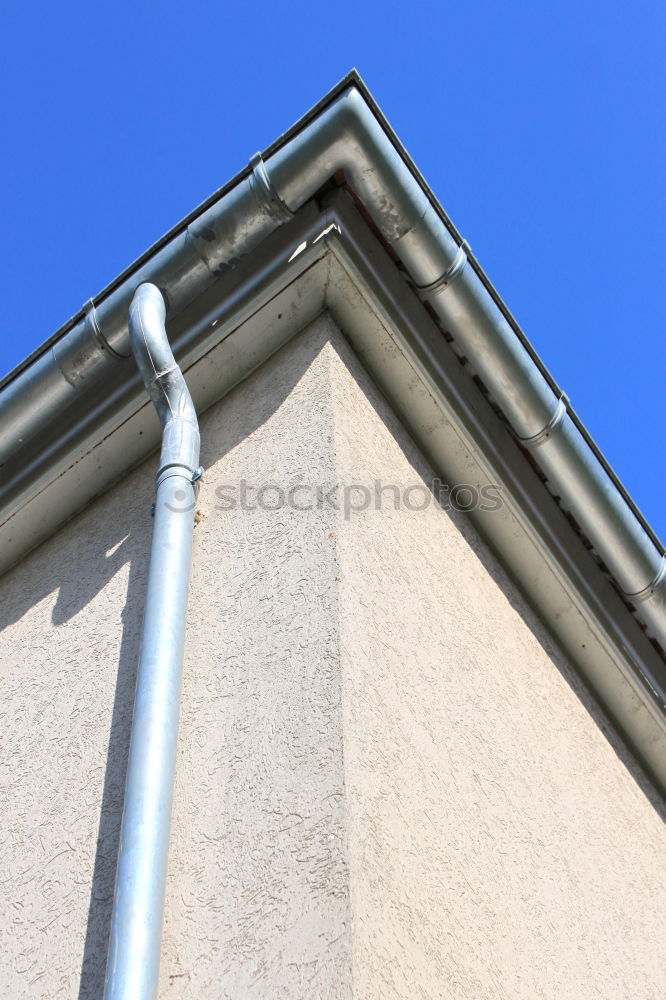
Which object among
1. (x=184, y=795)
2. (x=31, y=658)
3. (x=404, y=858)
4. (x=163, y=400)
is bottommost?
(x=404, y=858)

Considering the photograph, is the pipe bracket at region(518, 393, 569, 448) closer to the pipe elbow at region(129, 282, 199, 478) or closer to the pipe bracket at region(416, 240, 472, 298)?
the pipe bracket at region(416, 240, 472, 298)

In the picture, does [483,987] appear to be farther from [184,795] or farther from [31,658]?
[31,658]

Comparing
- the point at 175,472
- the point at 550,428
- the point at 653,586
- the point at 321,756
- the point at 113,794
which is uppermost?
the point at 550,428

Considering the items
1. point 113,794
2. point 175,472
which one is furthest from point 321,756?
point 175,472

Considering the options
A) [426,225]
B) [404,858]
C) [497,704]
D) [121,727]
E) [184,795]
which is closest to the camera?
[404,858]

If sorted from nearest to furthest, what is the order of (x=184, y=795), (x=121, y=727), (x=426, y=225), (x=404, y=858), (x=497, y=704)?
(x=404, y=858) < (x=184, y=795) < (x=121, y=727) < (x=497, y=704) < (x=426, y=225)

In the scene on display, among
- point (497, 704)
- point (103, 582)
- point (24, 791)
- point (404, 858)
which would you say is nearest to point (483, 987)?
point (404, 858)

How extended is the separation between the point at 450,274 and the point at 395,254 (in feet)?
0.59

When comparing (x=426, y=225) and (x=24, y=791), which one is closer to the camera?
(x=24, y=791)

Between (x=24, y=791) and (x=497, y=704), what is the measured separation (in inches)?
46.0

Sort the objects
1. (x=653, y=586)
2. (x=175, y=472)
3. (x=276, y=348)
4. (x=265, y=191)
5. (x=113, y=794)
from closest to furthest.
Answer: (x=113, y=794)
(x=175, y=472)
(x=265, y=191)
(x=276, y=348)
(x=653, y=586)

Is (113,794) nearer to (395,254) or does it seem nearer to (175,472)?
(175,472)

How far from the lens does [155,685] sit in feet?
6.78

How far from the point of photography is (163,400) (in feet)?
8.85
